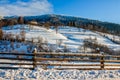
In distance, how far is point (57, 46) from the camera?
142m

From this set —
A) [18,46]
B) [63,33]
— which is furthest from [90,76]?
[63,33]

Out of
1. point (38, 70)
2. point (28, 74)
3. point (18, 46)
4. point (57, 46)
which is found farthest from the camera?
point (57, 46)

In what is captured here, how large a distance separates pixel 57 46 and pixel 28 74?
124475 millimetres

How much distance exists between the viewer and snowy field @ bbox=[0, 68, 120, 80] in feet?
55.2

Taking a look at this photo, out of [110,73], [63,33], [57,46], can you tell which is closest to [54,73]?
[110,73]

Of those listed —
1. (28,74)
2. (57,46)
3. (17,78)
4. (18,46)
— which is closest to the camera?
(17,78)

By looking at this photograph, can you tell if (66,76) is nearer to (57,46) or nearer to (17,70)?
(17,70)

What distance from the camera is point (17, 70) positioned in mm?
18391

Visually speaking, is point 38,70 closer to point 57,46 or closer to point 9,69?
point 9,69

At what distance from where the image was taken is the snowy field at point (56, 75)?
16.8 m

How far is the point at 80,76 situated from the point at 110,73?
2264mm

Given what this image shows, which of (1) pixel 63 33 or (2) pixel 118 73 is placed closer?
(2) pixel 118 73

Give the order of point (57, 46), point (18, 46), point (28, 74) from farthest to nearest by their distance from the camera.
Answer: point (57, 46)
point (18, 46)
point (28, 74)

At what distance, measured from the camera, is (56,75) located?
17.6 m
